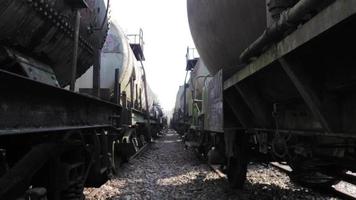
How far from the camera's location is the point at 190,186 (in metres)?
7.04

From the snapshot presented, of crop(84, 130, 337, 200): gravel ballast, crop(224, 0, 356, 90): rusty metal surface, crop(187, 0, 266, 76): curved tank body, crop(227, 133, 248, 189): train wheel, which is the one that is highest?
crop(187, 0, 266, 76): curved tank body

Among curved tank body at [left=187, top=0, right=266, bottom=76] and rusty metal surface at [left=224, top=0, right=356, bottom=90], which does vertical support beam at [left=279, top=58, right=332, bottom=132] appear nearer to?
rusty metal surface at [left=224, top=0, right=356, bottom=90]

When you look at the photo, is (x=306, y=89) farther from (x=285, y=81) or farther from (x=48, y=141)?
(x=48, y=141)

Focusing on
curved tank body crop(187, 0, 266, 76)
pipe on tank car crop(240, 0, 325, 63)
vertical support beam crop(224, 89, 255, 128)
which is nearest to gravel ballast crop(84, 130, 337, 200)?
vertical support beam crop(224, 89, 255, 128)

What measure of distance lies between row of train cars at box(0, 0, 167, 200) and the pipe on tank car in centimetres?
167

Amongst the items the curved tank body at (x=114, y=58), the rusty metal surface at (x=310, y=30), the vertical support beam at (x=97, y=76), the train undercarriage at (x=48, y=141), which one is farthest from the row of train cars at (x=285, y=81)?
the curved tank body at (x=114, y=58)

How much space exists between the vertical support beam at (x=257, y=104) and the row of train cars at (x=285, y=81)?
11 millimetres

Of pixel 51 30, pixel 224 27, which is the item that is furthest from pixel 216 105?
pixel 51 30

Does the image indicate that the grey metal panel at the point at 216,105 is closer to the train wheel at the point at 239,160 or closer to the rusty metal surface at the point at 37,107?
the train wheel at the point at 239,160

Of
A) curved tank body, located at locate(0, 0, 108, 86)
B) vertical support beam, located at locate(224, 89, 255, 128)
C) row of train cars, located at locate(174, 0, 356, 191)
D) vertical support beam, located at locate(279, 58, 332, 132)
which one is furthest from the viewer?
vertical support beam, located at locate(224, 89, 255, 128)

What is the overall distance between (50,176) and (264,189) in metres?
3.93

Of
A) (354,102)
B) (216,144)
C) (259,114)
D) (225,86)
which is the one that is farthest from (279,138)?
(216,144)

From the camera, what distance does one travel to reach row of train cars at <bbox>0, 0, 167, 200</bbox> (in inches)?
100

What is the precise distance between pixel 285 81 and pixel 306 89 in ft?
2.63
